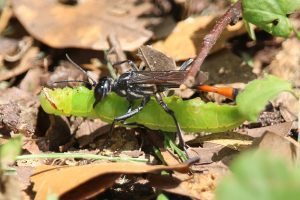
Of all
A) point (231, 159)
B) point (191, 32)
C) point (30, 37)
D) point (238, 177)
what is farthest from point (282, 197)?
point (30, 37)

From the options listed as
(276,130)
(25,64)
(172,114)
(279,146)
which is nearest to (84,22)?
(25,64)

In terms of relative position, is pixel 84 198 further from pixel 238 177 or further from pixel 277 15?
pixel 277 15

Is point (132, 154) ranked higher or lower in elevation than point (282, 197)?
lower

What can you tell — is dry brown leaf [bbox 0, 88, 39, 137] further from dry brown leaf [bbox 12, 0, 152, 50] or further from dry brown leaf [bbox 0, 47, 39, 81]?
dry brown leaf [bbox 12, 0, 152, 50]

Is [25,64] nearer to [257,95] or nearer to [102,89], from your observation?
[102,89]

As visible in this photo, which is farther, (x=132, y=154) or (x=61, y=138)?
(x=61, y=138)

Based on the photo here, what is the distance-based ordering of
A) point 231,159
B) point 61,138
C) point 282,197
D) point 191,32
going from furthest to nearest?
point 191,32 → point 61,138 → point 231,159 → point 282,197

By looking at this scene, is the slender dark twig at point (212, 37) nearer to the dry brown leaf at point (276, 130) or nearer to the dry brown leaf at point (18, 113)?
the dry brown leaf at point (276, 130)

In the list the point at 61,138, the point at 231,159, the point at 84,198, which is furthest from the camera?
the point at 61,138
